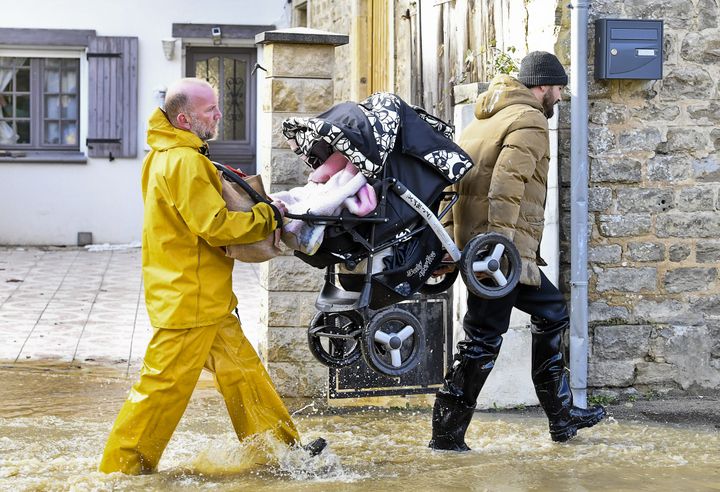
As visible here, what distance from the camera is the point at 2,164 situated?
15672 millimetres

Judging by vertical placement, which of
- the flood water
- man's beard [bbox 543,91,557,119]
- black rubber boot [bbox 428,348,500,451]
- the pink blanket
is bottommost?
the flood water

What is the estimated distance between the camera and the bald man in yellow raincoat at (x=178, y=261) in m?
4.99

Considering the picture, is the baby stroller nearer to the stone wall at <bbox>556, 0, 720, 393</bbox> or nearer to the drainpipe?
the drainpipe

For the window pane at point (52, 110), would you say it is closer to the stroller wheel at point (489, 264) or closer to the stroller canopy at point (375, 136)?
the stroller canopy at point (375, 136)

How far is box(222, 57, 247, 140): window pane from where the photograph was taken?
1652 centimetres

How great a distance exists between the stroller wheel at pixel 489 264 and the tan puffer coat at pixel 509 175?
0.30ft

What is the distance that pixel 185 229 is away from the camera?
507cm

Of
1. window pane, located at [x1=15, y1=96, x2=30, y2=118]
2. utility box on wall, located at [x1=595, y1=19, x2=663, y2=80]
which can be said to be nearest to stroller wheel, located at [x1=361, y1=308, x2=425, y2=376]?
utility box on wall, located at [x1=595, y1=19, x2=663, y2=80]

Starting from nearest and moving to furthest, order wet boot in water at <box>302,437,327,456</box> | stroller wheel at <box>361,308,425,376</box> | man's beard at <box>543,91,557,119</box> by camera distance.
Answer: stroller wheel at <box>361,308,425,376</box>, wet boot in water at <box>302,437,327,456</box>, man's beard at <box>543,91,557,119</box>

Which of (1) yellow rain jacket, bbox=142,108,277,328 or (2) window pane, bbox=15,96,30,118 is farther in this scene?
(2) window pane, bbox=15,96,30,118

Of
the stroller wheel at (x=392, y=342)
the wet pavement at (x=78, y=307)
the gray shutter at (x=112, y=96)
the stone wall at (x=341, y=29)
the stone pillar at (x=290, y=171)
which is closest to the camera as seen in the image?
the stroller wheel at (x=392, y=342)

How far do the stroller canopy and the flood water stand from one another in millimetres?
1332

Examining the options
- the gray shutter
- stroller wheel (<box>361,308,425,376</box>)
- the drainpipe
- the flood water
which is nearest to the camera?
stroller wheel (<box>361,308,425,376</box>)

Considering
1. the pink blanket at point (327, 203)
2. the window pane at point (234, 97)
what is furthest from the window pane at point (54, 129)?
the pink blanket at point (327, 203)
